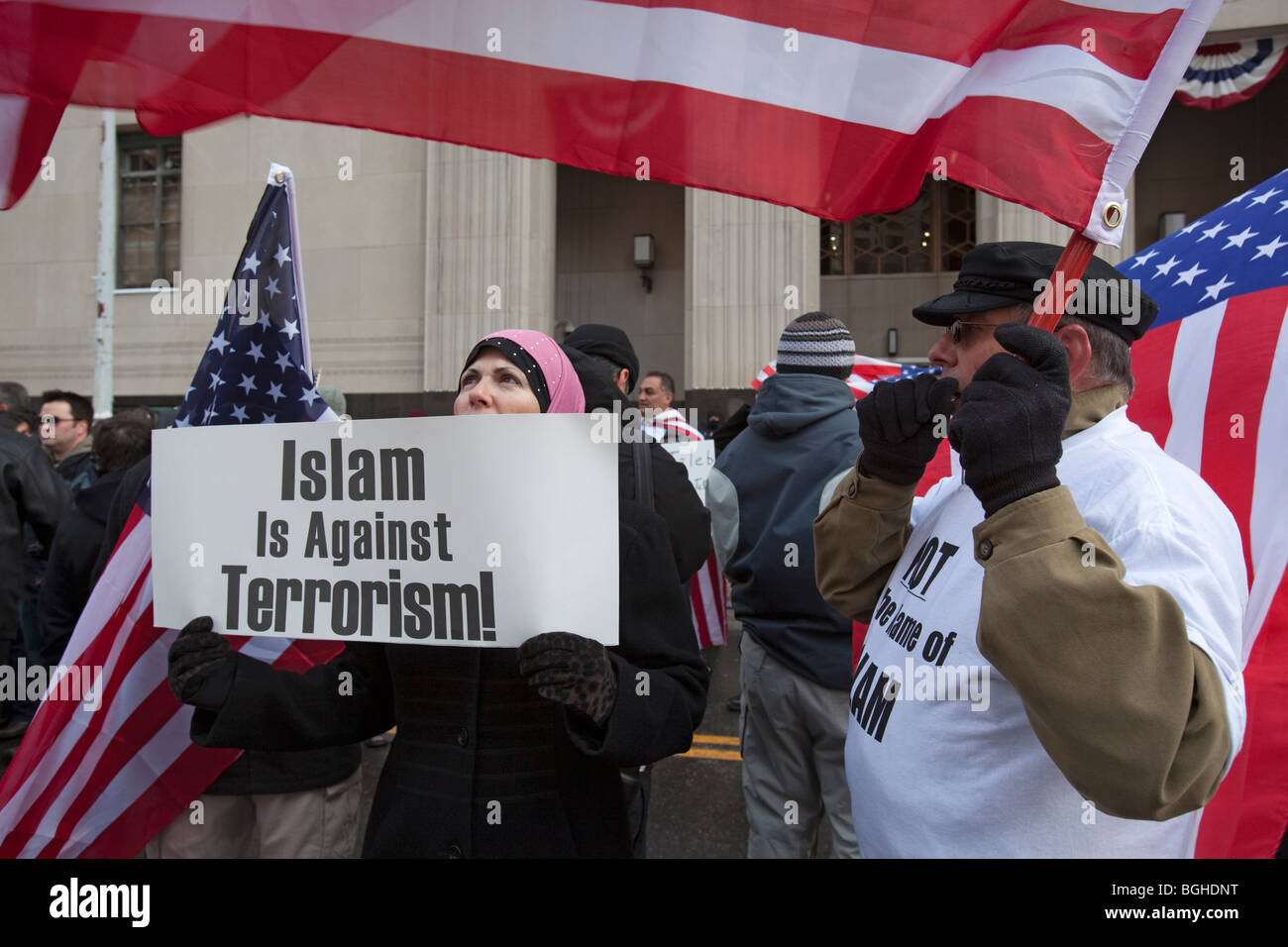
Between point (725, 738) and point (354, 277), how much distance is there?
36.3 feet

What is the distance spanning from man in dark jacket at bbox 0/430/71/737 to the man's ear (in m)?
5.25

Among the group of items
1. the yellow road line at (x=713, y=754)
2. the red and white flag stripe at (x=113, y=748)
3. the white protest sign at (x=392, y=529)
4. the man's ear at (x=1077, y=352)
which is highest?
the man's ear at (x=1077, y=352)

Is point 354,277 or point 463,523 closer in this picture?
point 463,523

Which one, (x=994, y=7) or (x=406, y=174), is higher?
(x=406, y=174)

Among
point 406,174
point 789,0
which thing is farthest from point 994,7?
point 406,174

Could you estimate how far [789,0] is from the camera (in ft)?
6.48

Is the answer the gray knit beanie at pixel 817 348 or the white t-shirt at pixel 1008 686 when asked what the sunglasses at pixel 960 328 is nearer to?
the white t-shirt at pixel 1008 686

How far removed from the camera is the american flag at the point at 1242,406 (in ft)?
6.20

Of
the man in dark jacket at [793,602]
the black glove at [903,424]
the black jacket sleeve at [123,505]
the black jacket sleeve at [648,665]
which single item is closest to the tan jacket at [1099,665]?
the black glove at [903,424]

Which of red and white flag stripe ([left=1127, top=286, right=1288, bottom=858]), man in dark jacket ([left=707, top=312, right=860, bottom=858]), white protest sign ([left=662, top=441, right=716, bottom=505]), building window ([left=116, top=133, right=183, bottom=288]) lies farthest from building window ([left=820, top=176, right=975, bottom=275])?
red and white flag stripe ([left=1127, top=286, right=1288, bottom=858])

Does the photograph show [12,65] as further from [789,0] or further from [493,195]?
[493,195]

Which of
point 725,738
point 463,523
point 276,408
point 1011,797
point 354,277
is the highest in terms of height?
point 354,277

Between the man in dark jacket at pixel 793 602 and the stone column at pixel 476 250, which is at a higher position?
the stone column at pixel 476 250

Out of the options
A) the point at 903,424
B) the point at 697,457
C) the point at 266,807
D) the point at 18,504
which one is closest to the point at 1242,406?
the point at 903,424
